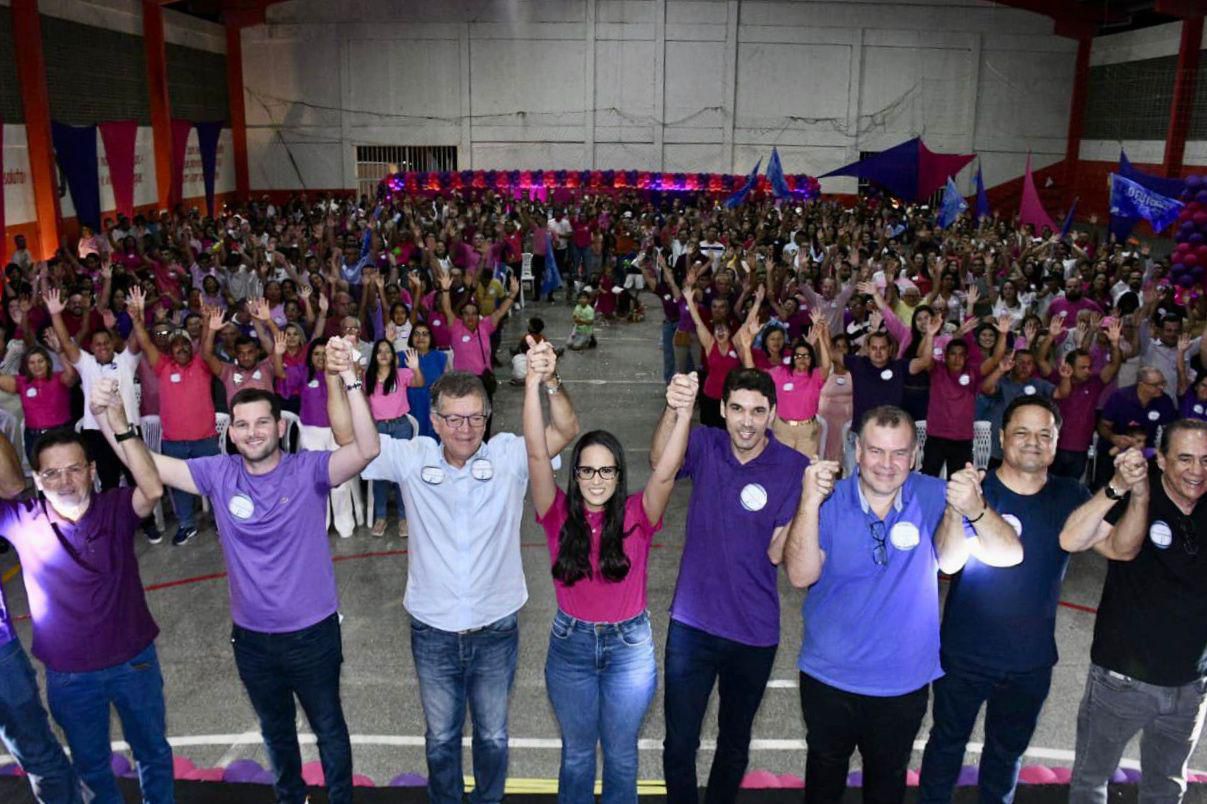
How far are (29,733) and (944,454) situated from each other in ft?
19.7

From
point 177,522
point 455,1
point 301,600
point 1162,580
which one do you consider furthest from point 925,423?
point 455,1

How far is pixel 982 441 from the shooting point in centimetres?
751

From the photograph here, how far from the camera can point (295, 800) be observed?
379 centimetres

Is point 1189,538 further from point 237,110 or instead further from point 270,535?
point 237,110

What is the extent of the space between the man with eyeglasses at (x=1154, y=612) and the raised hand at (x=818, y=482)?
953 millimetres

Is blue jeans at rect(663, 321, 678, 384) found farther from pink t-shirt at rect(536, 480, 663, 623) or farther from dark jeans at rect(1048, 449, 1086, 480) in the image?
pink t-shirt at rect(536, 480, 663, 623)

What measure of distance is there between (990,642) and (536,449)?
1.77 metres

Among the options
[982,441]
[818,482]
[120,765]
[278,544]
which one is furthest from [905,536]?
[982,441]

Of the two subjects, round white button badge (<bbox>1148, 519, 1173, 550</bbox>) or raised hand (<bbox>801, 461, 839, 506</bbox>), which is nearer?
raised hand (<bbox>801, 461, 839, 506</bbox>)

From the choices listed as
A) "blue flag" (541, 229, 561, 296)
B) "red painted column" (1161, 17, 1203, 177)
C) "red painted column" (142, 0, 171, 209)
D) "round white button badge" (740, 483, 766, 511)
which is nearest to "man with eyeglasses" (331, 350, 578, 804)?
"round white button badge" (740, 483, 766, 511)

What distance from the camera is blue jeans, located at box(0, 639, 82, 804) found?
138 inches

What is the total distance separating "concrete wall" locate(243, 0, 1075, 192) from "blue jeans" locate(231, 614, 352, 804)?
84.4 ft

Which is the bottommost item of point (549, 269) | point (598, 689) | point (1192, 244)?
point (598, 689)

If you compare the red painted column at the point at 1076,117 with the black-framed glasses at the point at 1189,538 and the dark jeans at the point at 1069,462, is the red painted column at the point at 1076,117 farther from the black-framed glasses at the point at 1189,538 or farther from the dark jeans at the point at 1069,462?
the black-framed glasses at the point at 1189,538
